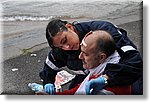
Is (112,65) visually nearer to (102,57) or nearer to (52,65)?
(102,57)

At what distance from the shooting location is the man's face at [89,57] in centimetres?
239

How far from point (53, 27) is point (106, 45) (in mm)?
329

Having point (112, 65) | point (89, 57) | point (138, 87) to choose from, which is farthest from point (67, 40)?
point (138, 87)

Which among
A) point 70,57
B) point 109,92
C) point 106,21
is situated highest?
point 106,21

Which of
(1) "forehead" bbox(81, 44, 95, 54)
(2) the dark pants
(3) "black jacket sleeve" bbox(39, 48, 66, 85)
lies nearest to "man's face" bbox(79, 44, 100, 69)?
(1) "forehead" bbox(81, 44, 95, 54)

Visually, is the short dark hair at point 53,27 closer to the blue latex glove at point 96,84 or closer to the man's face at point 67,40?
the man's face at point 67,40

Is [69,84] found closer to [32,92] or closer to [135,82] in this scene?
[32,92]

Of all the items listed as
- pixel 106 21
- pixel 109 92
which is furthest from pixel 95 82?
pixel 106 21

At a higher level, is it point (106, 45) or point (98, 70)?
point (106, 45)

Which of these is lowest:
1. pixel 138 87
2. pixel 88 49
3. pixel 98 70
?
pixel 138 87

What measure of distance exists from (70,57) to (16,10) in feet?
1.39

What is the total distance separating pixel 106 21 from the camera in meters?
2.43

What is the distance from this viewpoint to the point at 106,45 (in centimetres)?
237

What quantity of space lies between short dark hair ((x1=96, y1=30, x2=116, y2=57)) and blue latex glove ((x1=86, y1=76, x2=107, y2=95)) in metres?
0.15
